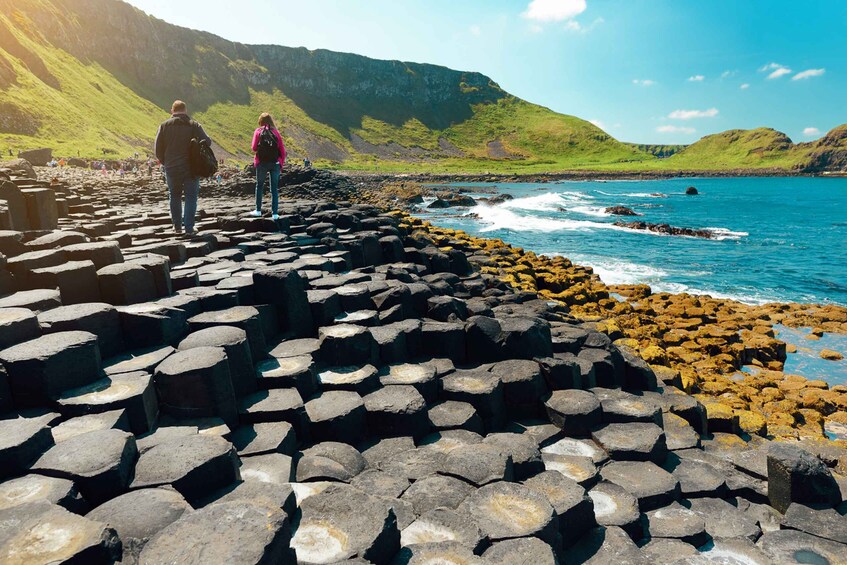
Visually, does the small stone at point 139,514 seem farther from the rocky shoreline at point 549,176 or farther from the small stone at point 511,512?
the rocky shoreline at point 549,176

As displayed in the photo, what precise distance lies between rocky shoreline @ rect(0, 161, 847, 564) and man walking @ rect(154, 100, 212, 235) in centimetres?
126

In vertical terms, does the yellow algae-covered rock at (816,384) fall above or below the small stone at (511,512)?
below

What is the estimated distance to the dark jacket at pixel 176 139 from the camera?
837 cm

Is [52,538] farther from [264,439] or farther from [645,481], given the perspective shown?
[645,481]

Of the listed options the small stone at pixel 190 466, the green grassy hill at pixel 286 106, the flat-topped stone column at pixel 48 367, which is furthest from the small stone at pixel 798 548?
the green grassy hill at pixel 286 106

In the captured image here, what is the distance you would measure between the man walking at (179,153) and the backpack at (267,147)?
1.73 meters

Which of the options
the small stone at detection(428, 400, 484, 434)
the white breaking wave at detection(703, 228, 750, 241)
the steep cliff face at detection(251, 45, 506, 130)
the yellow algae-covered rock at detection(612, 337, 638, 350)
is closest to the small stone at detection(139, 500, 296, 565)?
the small stone at detection(428, 400, 484, 434)

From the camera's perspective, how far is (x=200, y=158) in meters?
8.39

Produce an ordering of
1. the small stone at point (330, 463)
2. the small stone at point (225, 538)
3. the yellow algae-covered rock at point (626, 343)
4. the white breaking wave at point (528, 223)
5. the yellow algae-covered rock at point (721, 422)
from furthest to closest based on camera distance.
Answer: the white breaking wave at point (528, 223), the yellow algae-covered rock at point (626, 343), the yellow algae-covered rock at point (721, 422), the small stone at point (330, 463), the small stone at point (225, 538)

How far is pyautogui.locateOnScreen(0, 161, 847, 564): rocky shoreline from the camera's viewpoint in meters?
2.75

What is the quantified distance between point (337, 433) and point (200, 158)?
6116mm

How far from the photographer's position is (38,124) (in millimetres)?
54750

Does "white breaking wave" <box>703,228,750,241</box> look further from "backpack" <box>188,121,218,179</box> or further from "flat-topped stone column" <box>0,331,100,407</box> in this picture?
"flat-topped stone column" <box>0,331,100,407</box>

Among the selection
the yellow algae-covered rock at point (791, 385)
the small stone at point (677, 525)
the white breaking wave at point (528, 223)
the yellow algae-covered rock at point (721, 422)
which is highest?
the small stone at point (677, 525)
